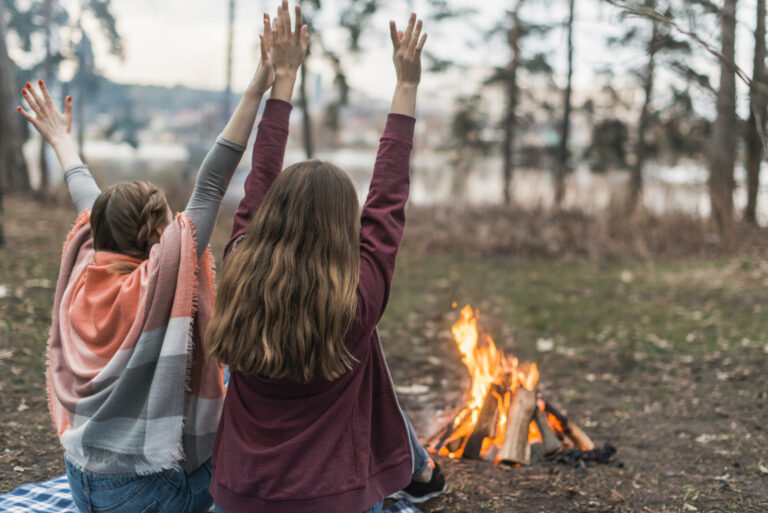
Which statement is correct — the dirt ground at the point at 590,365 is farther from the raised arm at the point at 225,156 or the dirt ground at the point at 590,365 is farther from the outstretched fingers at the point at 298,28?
the outstretched fingers at the point at 298,28

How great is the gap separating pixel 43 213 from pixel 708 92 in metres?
11.7

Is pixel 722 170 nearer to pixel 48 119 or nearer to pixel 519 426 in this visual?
pixel 519 426

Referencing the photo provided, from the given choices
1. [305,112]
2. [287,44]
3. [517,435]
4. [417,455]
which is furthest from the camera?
[305,112]

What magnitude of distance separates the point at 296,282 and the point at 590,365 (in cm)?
444

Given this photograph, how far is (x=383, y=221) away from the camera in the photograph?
212 cm

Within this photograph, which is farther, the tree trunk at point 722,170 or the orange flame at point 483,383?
the tree trunk at point 722,170

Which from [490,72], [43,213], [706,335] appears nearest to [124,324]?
[706,335]

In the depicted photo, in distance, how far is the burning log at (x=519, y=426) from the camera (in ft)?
11.9

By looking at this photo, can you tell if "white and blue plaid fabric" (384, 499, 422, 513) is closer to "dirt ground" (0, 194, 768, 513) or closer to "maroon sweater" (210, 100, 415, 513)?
"dirt ground" (0, 194, 768, 513)

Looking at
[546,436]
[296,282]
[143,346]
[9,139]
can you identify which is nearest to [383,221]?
[296,282]

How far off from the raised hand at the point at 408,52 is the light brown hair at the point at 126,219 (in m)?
1.02

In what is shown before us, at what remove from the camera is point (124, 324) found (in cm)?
237

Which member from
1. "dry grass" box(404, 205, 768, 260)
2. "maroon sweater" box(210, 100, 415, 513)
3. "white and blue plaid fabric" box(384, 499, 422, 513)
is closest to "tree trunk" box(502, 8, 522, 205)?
"dry grass" box(404, 205, 768, 260)

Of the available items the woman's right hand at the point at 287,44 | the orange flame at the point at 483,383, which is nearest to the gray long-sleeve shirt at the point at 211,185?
the woman's right hand at the point at 287,44
